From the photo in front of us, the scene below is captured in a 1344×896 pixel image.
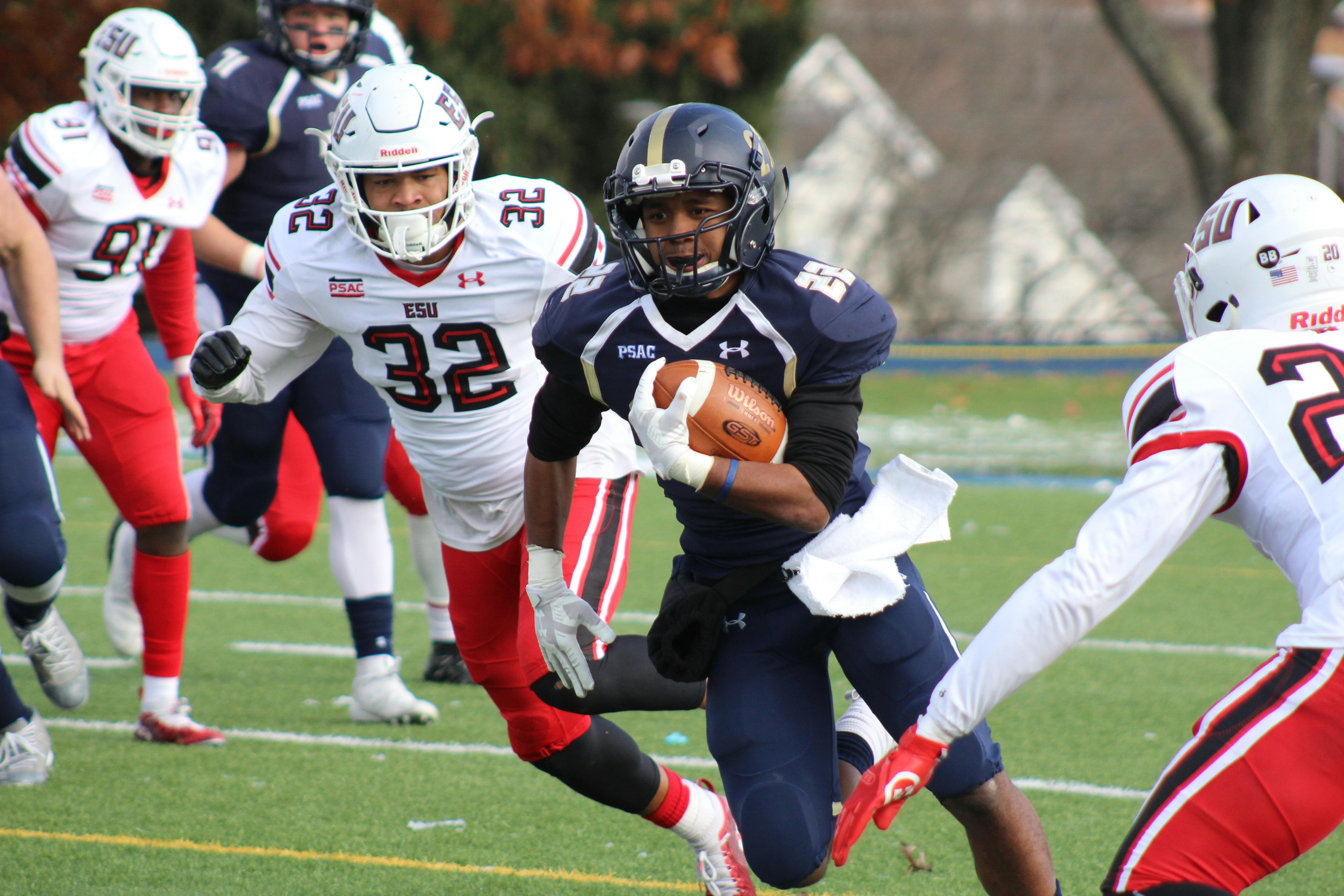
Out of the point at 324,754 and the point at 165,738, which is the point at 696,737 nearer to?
the point at 324,754

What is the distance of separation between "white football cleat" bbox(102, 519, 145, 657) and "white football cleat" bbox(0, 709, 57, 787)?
1396 mm

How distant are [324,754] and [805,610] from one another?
2.00 meters

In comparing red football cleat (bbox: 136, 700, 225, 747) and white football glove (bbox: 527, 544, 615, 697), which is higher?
white football glove (bbox: 527, 544, 615, 697)

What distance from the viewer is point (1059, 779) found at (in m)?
3.99

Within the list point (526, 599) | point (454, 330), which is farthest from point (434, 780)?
point (454, 330)

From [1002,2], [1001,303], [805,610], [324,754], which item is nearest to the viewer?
[805,610]

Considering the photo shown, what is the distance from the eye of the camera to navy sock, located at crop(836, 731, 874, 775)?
3.15 metres

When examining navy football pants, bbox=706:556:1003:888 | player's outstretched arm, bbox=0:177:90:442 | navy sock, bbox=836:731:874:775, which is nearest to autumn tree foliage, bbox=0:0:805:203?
player's outstretched arm, bbox=0:177:90:442

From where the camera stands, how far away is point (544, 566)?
3.14m

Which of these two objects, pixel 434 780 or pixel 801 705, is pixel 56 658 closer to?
pixel 434 780

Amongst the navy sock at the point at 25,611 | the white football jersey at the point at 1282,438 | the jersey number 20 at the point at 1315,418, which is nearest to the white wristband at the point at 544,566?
the white football jersey at the point at 1282,438

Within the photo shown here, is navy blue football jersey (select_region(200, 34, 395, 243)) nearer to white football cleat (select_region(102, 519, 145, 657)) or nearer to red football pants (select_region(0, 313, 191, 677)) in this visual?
red football pants (select_region(0, 313, 191, 677))

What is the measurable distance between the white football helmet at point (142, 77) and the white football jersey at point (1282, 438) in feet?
10.6

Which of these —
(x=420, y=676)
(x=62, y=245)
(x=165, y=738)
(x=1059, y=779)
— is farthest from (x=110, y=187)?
(x=1059, y=779)
